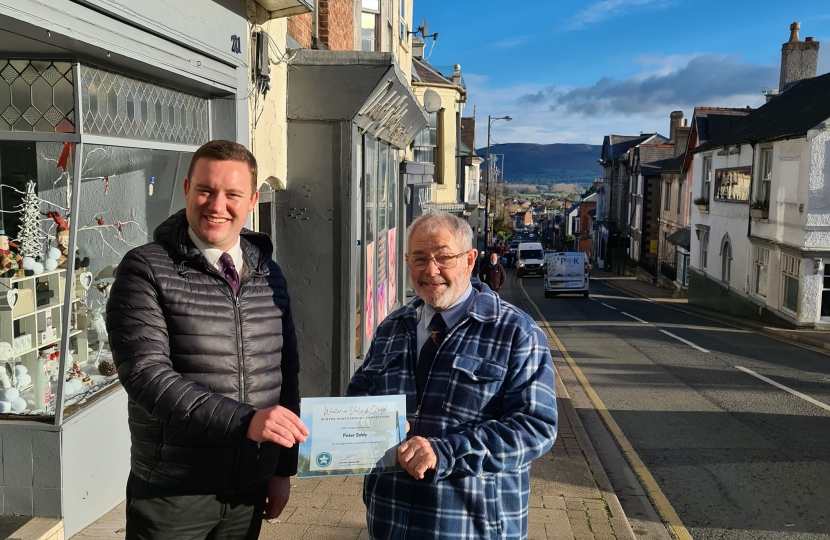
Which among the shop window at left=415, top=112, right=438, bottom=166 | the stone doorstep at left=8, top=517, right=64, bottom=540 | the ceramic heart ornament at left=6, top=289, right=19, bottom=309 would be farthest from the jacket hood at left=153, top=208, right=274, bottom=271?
the shop window at left=415, top=112, right=438, bottom=166

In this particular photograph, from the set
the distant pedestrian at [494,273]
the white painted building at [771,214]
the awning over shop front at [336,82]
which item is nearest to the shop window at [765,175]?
the white painted building at [771,214]

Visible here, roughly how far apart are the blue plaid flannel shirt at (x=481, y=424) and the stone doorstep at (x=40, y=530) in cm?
219

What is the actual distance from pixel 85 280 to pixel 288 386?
8.26 feet

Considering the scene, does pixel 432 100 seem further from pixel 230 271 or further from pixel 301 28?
pixel 230 271

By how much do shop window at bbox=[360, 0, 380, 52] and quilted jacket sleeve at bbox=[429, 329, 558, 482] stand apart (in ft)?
30.1

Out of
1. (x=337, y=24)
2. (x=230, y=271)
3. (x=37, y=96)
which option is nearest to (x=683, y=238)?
(x=337, y=24)

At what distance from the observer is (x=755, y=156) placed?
1030 inches

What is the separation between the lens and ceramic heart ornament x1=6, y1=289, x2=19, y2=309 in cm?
454

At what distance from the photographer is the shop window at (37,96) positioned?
14.0 ft

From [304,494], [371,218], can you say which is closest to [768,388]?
[371,218]

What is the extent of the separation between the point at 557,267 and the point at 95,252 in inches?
1172

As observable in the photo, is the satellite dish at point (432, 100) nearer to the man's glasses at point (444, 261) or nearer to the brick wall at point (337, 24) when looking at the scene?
the brick wall at point (337, 24)

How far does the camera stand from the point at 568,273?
33.1 meters

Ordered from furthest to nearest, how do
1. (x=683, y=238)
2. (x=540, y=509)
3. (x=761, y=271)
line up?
(x=683, y=238), (x=761, y=271), (x=540, y=509)
